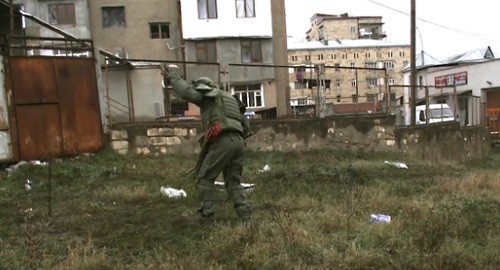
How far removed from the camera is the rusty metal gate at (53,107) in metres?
10.9

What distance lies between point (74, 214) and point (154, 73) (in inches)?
370

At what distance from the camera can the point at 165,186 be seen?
918cm

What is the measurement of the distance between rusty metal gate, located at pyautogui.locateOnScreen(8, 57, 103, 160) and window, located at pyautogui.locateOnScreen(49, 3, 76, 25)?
23.3m

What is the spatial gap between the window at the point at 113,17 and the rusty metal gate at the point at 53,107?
2338cm

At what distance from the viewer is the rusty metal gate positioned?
→ 35.9 ft

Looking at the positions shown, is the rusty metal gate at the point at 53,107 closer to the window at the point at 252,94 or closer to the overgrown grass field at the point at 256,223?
the overgrown grass field at the point at 256,223

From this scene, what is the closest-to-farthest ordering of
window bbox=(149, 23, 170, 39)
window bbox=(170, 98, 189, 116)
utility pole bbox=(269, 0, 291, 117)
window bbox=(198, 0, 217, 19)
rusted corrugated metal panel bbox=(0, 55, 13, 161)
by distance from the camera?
rusted corrugated metal panel bbox=(0, 55, 13, 161)
window bbox=(170, 98, 189, 116)
window bbox=(198, 0, 217, 19)
utility pole bbox=(269, 0, 291, 117)
window bbox=(149, 23, 170, 39)

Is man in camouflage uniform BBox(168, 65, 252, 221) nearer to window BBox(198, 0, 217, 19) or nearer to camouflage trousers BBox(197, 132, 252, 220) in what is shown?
camouflage trousers BBox(197, 132, 252, 220)

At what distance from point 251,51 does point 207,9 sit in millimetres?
3946

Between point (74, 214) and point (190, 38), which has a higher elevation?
point (190, 38)

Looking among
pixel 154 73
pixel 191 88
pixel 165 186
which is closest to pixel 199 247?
pixel 191 88

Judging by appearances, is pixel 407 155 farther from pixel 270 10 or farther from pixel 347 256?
pixel 270 10

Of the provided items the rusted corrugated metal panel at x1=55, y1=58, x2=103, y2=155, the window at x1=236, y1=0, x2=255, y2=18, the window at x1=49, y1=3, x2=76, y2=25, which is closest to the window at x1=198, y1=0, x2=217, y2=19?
the window at x1=236, y1=0, x2=255, y2=18

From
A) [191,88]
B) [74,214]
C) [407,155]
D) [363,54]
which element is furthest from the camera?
[363,54]
